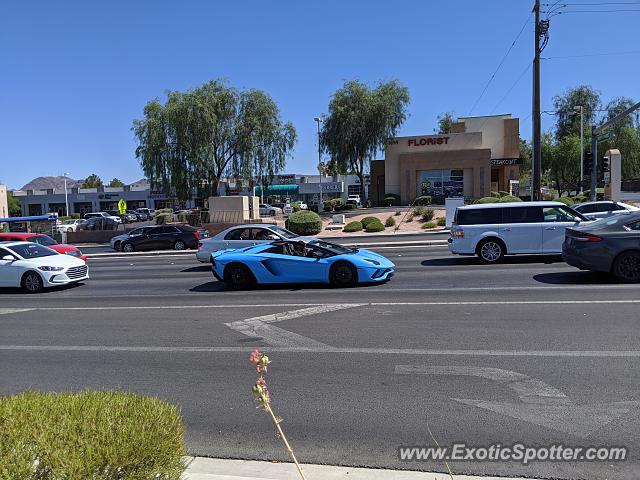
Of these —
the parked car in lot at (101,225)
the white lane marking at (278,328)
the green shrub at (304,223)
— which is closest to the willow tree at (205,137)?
the parked car in lot at (101,225)

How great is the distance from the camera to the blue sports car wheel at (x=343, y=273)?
12375 mm

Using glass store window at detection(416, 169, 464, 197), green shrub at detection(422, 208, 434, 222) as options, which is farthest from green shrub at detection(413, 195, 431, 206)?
green shrub at detection(422, 208, 434, 222)

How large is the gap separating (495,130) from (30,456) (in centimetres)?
5428

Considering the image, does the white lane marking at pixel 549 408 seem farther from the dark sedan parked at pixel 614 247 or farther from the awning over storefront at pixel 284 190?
→ the awning over storefront at pixel 284 190

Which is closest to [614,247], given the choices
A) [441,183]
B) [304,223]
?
[304,223]

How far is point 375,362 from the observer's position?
6.56 m

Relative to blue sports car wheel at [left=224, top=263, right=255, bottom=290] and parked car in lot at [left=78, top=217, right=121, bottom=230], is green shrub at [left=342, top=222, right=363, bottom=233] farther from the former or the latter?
blue sports car wheel at [left=224, top=263, right=255, bottom=290]

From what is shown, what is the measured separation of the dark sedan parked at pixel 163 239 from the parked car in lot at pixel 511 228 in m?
17.3

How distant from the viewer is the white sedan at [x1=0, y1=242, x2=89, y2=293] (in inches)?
569

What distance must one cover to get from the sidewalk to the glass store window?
47123 mm

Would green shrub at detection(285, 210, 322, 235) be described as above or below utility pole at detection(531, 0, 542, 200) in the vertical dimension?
below

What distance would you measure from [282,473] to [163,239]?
27.1 m

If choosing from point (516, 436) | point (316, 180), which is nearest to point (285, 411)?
point (516, 436)

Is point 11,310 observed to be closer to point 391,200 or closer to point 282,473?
point 282,473
